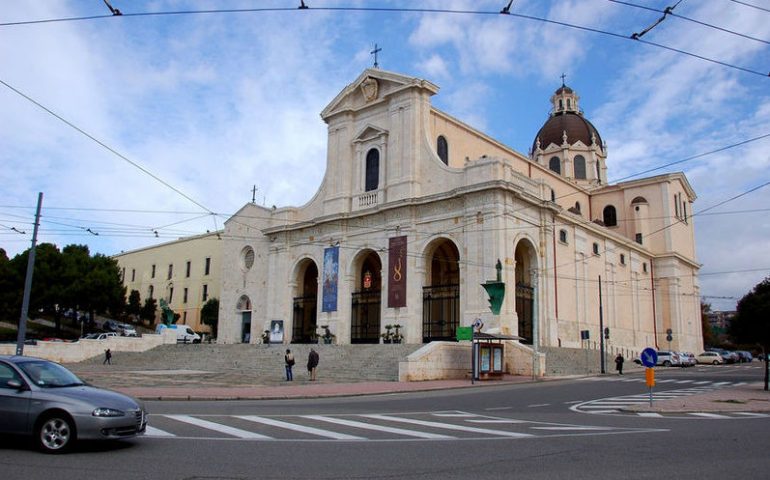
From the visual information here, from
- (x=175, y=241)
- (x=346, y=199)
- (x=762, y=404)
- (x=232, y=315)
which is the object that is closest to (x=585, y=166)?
(x=346, y=199)

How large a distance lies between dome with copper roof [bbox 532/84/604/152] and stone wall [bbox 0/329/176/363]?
46.0 meters

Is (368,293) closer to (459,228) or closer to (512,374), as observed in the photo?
(459,228)

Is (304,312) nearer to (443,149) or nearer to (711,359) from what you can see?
(443,149)

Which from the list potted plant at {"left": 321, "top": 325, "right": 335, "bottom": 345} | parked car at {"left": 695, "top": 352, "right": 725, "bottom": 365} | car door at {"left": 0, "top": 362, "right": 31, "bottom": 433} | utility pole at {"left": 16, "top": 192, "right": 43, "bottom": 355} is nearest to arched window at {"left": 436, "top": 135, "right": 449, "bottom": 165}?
potted plant at {"left": 321, "top": 325, "right": 335, "bottom": 345}

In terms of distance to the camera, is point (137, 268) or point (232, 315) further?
point (137, 268)

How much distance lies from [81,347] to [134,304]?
3291 centimetres

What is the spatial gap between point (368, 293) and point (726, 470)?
36.5 meters

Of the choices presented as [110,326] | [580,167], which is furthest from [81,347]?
[580,167]

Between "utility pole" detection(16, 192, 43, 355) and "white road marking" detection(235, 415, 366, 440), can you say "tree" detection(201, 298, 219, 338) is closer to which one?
"utility pole" detection(16, 192, 43, 355)

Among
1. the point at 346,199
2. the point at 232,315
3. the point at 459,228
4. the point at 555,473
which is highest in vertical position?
the point at 346,199

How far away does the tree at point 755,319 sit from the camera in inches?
1003

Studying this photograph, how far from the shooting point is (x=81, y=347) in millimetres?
40656

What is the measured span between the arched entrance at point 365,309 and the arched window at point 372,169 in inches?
189

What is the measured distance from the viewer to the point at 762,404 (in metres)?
18.1
